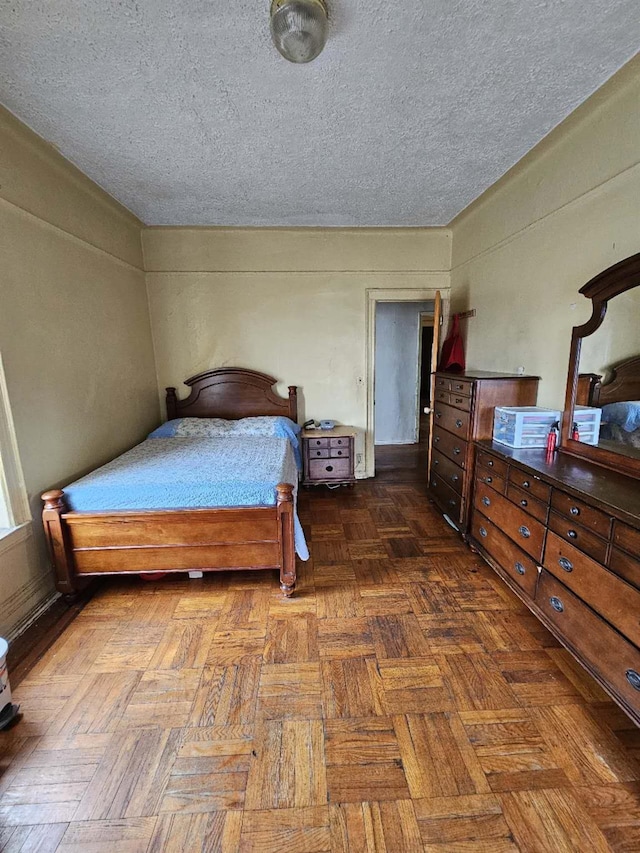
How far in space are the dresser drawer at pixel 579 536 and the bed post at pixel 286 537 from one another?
131 cm

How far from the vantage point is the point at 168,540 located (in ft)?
6.90

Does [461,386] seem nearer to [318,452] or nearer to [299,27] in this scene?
[318,452]

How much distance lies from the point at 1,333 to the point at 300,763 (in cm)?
236

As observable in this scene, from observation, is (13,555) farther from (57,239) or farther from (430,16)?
(430,16)

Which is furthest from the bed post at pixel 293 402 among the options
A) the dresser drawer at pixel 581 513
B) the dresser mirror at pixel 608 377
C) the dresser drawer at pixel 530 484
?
the dresser drawer at pixel 581 513

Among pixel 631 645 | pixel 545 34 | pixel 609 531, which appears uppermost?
pixel 545 34

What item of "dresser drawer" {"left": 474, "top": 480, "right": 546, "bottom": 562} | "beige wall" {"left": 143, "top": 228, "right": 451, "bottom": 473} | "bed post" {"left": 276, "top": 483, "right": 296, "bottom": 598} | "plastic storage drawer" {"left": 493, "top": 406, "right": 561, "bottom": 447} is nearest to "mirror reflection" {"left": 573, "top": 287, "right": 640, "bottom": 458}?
"plastic storage drawer" {"left": 493, "top": 406, "right": 561, "bottom": 447}

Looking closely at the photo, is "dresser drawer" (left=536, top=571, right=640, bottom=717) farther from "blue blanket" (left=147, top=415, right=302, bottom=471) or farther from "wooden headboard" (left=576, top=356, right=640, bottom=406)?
"blue blanket" (left=147, top=415, right=302, bottom=471)

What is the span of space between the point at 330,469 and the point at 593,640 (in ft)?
8.17

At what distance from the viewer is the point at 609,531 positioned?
1.35m

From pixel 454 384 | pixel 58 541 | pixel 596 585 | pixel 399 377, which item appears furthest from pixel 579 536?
pixel 399 377

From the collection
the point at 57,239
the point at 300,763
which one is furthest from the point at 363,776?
the point at 57,239

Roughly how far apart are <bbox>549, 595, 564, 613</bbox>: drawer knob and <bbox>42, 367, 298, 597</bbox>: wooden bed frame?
131 cm

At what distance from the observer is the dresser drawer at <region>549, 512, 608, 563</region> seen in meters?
1.39
